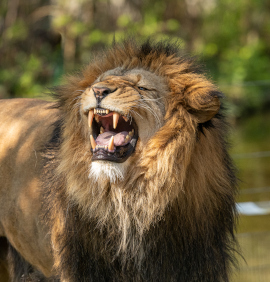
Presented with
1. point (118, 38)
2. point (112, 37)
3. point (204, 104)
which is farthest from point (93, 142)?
point (112, 37)

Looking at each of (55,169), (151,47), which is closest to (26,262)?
(55,169)

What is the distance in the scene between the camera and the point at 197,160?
8.70 feet

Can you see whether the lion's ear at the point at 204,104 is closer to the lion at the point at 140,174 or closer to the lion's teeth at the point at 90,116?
the lion at the point at 140,174

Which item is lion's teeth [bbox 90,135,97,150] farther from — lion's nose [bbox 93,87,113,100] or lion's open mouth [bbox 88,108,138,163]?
lion's nose [bbox 93,87,113,100]

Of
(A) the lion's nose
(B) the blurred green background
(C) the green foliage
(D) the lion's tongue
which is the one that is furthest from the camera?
(C) the green foliage

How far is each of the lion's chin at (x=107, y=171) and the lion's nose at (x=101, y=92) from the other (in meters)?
0.33

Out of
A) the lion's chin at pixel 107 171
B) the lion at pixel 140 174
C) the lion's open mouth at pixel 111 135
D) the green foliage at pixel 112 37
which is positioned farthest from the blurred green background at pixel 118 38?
the lion's chin at pixel 107 171

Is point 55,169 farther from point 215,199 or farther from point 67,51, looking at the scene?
point 67,51

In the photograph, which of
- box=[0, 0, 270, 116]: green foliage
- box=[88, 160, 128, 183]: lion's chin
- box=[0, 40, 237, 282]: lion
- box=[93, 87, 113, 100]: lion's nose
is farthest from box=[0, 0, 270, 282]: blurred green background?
box=[93, 87, 113, 100]: lion's nose

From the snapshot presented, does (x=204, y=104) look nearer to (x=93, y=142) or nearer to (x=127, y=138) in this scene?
(x=127, y=138)

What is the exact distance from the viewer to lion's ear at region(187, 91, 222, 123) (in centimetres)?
251

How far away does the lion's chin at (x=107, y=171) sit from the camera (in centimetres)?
250

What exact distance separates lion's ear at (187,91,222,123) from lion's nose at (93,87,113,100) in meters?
0.43

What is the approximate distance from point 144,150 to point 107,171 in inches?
9.1
